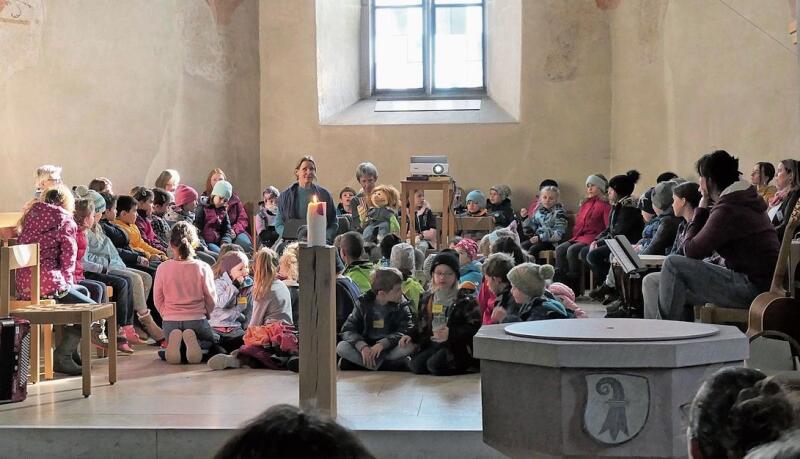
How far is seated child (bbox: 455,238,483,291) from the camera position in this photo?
761cm

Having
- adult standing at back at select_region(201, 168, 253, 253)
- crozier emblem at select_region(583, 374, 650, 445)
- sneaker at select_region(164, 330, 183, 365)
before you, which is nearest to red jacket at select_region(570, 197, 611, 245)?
adult standing at back at select_region(201, 168, 253, 253)

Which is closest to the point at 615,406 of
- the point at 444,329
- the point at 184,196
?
the point at 444,329

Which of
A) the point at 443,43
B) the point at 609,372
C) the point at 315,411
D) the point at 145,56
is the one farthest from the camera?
the point at 443,43

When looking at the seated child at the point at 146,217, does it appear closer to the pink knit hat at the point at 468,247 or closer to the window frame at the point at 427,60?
the pink knit hat at the point at 468,247

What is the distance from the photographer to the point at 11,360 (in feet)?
17.8

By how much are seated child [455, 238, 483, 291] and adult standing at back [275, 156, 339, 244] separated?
50.7 inches

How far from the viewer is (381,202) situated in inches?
392

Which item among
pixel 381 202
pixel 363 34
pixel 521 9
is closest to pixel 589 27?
pixel 521 9

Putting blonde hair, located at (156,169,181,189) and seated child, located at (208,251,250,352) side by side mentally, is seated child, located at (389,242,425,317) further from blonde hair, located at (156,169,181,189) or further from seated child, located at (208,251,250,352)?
blonde hair, located at (156,169,181,189)

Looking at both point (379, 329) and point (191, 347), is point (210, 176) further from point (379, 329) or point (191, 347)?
point (379, 329)

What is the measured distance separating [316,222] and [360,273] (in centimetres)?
301

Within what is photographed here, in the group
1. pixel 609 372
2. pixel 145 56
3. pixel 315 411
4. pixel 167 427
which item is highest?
pixel 145 56

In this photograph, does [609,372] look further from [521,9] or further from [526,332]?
[521,9]

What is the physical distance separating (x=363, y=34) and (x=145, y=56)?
3.31 m
